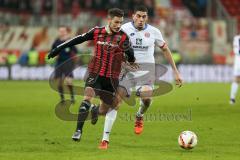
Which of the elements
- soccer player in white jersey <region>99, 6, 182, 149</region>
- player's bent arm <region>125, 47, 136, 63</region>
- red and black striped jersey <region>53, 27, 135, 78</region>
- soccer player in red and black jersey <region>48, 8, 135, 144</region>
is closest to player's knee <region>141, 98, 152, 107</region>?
soccer player in white jersey <region>99, 6, 182, 149</region>

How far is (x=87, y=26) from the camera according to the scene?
35.2m

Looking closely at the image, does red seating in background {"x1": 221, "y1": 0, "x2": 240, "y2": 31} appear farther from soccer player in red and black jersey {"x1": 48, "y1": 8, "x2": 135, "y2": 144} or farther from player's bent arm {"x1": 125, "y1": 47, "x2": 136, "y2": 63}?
soccer player in red and black jersey {"x1": 48, "y1": 8, "x2": 135, "y2": 144}

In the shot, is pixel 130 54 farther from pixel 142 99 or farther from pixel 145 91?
pixel 142 99

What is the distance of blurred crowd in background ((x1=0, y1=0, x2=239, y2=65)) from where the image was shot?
3484 centimetres

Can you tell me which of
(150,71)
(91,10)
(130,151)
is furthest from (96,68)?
(91,10)

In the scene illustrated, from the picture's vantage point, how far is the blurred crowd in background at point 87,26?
114 ft

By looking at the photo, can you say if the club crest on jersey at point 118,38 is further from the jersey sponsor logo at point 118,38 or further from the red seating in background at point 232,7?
the red seating in background at point 232,7

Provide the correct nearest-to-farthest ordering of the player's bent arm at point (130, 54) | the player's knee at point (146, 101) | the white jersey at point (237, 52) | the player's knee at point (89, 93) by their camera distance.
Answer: the player's knee at point (89, 93) → the player's bent arm at point (130, 54) → the player's knee at point (146, 101) → the white jersey at point (237, 52)

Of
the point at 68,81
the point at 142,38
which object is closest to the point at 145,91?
the point at 142,38

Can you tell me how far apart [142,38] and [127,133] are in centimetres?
196

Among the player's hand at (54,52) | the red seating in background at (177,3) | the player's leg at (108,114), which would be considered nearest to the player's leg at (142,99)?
the player's leg at (108,114)

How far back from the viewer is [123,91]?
12375mm

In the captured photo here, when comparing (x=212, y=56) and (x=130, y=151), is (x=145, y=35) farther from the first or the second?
(x=212, y=56)

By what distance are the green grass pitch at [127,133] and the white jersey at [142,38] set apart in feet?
5.52
